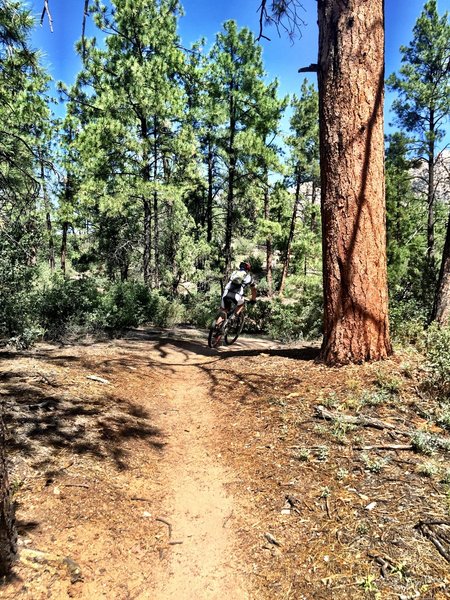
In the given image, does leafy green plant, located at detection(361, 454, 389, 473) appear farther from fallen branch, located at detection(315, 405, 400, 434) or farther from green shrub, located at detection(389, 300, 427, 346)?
green shrub, located at detection(389, 300, 427, 346)

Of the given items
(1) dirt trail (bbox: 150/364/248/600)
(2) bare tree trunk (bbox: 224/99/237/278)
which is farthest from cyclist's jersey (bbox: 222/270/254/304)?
(2) bare tree trunk (bbox: 224/99/237/278)

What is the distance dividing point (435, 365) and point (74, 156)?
15.2m

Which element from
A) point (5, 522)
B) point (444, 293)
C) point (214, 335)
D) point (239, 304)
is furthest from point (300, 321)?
point (5, 522)

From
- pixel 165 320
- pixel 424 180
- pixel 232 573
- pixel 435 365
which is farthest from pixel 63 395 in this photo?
pixel 424 180

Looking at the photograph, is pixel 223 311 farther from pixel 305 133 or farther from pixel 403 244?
pixel 305 133

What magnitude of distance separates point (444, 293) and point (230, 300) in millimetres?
4088

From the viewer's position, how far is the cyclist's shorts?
8.46 metres

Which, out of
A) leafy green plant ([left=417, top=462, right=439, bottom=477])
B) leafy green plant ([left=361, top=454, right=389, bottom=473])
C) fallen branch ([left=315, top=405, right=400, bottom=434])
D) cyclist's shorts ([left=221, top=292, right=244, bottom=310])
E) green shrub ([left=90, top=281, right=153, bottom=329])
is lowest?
leafy green plant ([left=361, top=454, right=389, bottom=473])

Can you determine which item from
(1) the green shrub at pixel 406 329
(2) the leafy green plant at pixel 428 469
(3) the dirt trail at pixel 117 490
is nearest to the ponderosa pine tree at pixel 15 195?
(3) the dirt trail at pixel 117 490

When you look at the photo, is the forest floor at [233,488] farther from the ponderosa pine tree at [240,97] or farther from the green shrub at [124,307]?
the ponderosa pine tree at [240,97]

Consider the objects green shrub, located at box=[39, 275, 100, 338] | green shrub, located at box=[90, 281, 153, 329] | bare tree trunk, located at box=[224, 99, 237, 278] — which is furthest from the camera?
bare tree trunk, located at box=[224, 99, 237, 278]

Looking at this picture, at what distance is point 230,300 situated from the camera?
8.51m

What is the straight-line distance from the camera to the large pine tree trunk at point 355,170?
479 cm

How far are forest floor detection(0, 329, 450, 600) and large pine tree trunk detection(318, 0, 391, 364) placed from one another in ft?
1.94
